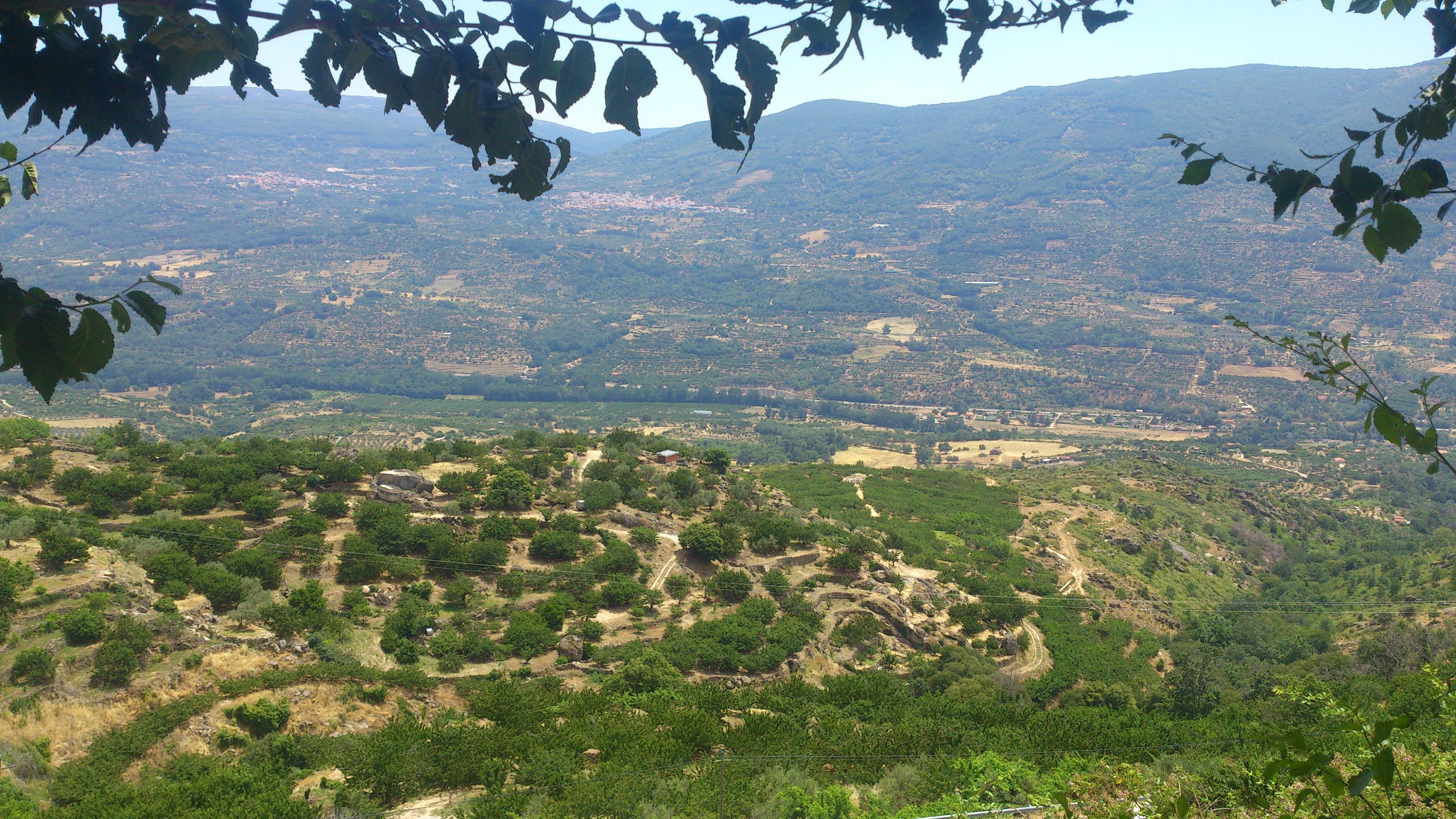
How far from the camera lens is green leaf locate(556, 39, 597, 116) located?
2.01 m

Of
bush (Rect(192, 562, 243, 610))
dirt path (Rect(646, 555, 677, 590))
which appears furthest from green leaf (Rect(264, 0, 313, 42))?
dirt path (Rect(646, 555, 677, 590))

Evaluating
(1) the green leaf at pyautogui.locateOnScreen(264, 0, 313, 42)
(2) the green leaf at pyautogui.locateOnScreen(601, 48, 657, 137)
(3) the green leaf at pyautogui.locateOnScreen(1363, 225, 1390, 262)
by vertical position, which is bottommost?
(3) the green leaf at pyautogui.locateOnScreen(1363, 225, 1390, 262)

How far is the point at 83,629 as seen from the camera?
14109 millimetres

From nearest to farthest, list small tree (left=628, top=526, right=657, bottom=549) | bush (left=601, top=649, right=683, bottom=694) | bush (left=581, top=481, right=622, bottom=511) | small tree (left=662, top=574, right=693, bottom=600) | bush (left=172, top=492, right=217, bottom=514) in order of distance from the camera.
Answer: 1. bush (left=601, top=649, right=683, bottom=694)
2. bush (left=172, top=492, right=217, bottom=514)
3. small tree (left=662, top=574, right=693, bottom=600)
4. small tree (left=628, top=526, right=657, bottom=549)
5. bush (left=581, top=481, right=622, bottom=511)

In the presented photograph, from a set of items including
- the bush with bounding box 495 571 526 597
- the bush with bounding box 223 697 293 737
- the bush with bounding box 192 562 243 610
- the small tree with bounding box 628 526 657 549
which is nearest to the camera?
the bush with bounding box 223 697 293 737

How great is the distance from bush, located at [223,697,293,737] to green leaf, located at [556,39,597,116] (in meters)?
14.6

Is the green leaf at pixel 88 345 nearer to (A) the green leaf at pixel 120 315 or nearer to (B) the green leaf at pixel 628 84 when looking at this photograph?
(A) the green leaf at pixel 120 315

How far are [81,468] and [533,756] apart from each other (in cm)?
1955

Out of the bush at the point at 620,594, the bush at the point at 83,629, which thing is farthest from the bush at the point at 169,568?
the bush at the point at 620,594

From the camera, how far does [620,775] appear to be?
32.7ft

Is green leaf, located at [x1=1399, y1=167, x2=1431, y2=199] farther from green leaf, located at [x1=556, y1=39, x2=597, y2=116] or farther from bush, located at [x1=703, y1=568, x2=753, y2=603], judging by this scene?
bush, located at [x1=703, y1=568, x2=753, y2=603]

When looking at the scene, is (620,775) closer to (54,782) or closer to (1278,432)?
(54,782)

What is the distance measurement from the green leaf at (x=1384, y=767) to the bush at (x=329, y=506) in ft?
82.2

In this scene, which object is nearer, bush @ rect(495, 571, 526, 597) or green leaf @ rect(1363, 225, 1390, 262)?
green leaf @ rect(1363, 225, 1390, 262)
